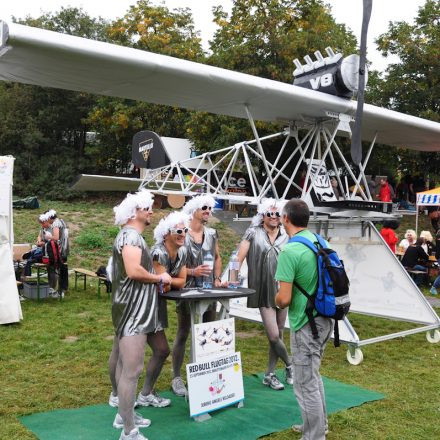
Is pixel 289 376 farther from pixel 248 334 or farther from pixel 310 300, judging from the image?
pixel 248 334

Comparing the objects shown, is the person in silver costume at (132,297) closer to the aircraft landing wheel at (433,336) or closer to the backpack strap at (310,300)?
the backpack strap at (310,300)

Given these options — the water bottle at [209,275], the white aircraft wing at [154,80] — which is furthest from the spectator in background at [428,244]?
the water bottle at [209,275]

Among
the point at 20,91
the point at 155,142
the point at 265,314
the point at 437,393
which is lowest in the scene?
the point at 437,393

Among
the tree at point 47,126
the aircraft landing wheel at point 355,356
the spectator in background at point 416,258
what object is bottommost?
the aircraft landing wheel at point 355,356

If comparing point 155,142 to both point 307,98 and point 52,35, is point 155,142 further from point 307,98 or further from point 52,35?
point 52,35

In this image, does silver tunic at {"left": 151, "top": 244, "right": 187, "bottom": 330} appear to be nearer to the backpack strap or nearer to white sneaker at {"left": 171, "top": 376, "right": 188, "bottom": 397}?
white sneaker at {"left": 171, "top": 376, "right": 188, "bottom": 397}

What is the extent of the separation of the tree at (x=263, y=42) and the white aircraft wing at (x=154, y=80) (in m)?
11.0

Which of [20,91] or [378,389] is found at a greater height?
[20,91]

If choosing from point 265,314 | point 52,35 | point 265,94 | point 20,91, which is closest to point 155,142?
point 265,94

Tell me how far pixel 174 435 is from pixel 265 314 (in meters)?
1.43

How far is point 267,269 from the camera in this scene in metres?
4.91

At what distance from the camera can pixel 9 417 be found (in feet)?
13.1

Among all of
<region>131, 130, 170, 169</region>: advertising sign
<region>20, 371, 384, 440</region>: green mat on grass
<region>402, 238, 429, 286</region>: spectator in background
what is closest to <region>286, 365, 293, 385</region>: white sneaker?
<region>20, 371, 384, 440</region>: green mat on grass

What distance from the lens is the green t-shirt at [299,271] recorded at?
10.7 ft
